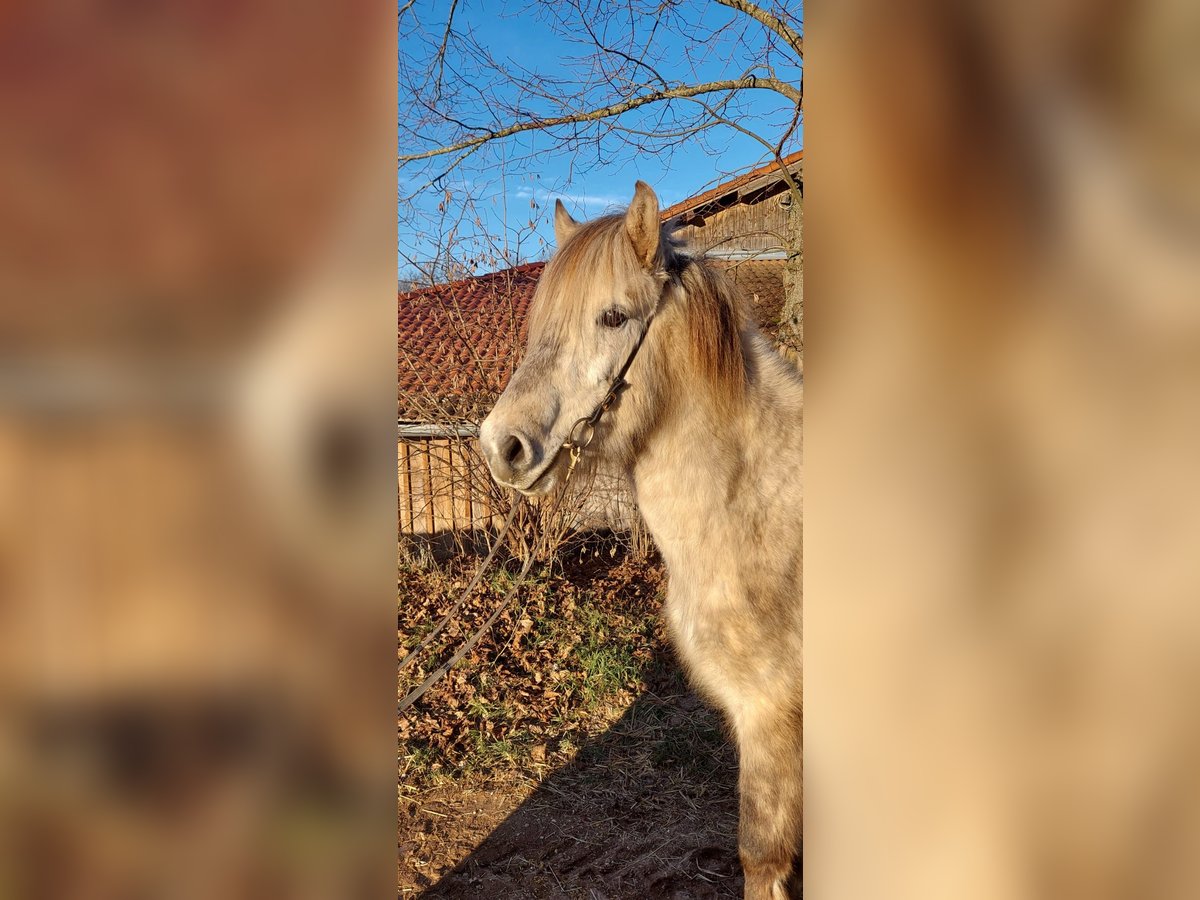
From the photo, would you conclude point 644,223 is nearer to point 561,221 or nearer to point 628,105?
point 561,221

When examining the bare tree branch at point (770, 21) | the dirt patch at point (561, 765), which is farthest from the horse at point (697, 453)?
the bare tree branch at point (770, 21)

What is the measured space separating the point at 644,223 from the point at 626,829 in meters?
3.00

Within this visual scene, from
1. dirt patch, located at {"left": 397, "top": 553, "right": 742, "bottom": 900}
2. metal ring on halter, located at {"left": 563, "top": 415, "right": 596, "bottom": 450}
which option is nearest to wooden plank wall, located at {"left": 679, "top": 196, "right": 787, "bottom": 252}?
dirt patch, located at {"left": 397, "top": 553, "right": 742, "bottom": 900}

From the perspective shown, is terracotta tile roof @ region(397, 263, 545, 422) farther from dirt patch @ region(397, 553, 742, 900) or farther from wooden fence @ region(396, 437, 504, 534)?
dirt patch @ region(397, 553, 742, 900)

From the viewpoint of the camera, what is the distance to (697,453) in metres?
2.49

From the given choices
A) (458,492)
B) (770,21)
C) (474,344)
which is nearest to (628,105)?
(770,21)
